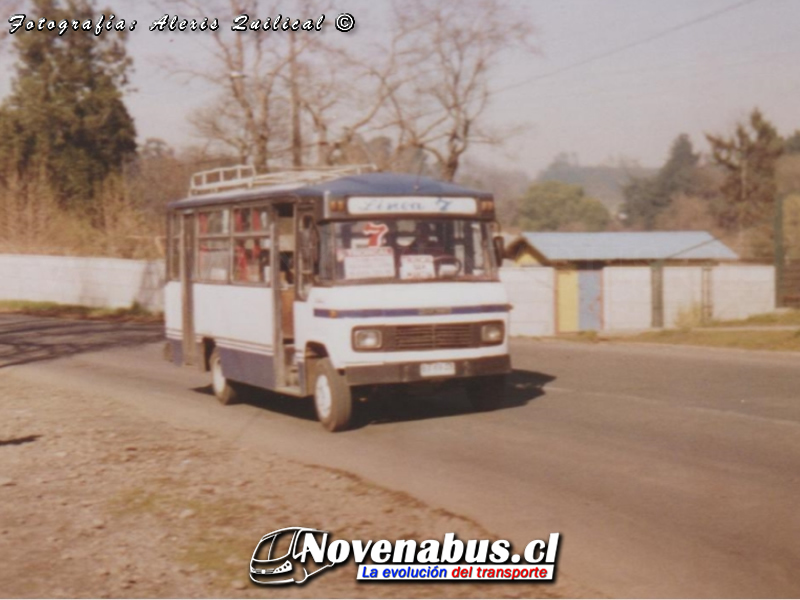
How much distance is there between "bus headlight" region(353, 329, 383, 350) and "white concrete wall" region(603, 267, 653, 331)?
22.9 meters

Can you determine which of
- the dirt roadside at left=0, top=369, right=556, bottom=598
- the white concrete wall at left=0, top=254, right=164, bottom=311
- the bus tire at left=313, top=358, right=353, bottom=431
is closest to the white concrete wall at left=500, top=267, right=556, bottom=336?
the white concrete wall at left=0, top=254, right=164, bottom=311

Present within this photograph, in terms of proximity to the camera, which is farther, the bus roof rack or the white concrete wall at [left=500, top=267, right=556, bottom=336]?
the white concrete wall at [left=500, top=267, right=556, bottom=336]

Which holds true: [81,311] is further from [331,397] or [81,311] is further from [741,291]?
[331,397]

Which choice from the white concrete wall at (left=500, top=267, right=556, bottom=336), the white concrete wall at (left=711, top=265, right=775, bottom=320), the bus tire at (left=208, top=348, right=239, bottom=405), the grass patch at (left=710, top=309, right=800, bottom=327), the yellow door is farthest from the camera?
the white concrete wall at (left=711, top=265, right=775, bottom=320)

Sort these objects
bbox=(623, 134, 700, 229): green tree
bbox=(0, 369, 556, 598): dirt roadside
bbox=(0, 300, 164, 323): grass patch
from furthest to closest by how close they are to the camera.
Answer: bbox=(623, 134, 700, 229): green tree < bbox=(0, 300, 164, 323): grass patch < bbox=(0, 369, 556, 598): dirt roadside

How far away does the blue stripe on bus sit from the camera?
12523 millimetres

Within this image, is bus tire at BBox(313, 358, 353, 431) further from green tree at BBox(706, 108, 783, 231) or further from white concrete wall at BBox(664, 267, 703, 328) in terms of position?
green tree at BBox(706, 108, 783, 231)

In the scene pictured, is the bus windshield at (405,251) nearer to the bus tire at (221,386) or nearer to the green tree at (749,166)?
the bus tire at (221,386)

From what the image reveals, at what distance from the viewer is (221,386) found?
15.7 metres

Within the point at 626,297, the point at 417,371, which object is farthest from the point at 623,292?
the point at 417,371

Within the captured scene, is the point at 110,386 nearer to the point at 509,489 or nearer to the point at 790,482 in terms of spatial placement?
the point at 509,489

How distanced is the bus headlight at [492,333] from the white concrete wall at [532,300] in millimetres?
20188

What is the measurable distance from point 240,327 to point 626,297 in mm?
21779

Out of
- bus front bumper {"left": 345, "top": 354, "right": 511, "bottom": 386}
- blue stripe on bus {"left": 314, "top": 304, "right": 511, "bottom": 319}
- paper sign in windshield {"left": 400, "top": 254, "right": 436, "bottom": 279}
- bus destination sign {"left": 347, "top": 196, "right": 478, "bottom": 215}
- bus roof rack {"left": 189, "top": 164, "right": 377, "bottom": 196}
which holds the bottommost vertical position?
bus front bumper {"left": 345, "top": 354, "right": 511, "bottom": 386}
